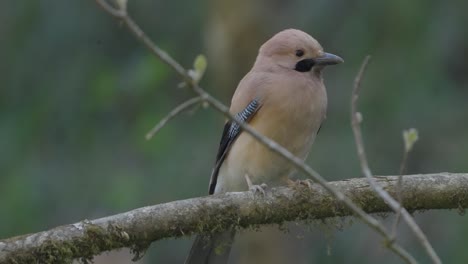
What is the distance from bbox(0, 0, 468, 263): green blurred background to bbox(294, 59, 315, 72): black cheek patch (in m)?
3.24

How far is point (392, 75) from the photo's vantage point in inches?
460

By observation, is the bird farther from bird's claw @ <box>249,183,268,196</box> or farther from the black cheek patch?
bird's claw @ <box>249,183,268,196</box>

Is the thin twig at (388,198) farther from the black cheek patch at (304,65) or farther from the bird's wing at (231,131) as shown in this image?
the black cheek patch at (304,65)

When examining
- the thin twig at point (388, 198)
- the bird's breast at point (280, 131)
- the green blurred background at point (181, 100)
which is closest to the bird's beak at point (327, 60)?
the bird's breast at point (280, 131)

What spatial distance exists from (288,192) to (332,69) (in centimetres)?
597

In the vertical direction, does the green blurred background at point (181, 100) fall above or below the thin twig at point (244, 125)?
below

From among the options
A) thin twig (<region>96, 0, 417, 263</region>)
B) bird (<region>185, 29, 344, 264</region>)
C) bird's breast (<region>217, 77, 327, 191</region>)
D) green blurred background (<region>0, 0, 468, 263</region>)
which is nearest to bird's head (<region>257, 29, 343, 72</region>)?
bird (<region>185, 29, 344, 264</region>)

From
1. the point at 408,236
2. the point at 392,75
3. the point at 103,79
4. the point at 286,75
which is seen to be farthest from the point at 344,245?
the point at 286,75

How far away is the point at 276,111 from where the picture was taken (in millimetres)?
7285

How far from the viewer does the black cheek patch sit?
24.7 feet

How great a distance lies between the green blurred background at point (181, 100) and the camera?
1120 centimetres

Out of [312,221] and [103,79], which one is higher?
[312,221]

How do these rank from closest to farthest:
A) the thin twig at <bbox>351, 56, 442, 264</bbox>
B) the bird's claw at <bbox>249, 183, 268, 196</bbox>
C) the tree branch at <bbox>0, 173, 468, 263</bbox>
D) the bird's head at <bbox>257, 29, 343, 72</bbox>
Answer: the thin twig at <bbox>351, 56, 442, 264</bbox> < the tree branch at <bbox>0, 173, 468, 263</bbox> < the bird's claw at <bbox>249, 183, 268, 196</bbox> < the bird's head at <bbox>257, 29, 343, 72</bbox>

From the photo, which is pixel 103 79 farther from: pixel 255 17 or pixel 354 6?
pixel 354 6
